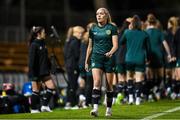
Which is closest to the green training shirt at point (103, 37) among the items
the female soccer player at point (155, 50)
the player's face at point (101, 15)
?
the player's face at point (101, 15)

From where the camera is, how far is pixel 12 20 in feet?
155

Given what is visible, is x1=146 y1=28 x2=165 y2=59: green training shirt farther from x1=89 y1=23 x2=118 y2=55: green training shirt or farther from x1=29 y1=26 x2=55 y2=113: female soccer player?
x1=89 y1=23 x2=118 y2=55: green training shirt

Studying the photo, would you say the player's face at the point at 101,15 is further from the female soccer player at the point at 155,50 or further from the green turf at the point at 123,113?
the female soccer player at the point at 155,50

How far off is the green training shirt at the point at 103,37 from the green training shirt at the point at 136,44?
147 inches

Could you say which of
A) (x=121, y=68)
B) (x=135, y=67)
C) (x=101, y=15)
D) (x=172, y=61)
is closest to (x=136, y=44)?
(x=135, y=67)

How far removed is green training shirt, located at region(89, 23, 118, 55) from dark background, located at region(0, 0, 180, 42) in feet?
85.2

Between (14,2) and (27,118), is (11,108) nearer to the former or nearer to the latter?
(27,118)

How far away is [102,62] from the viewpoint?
19.8 meters

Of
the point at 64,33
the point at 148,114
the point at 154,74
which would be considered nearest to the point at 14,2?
the point at 64,33

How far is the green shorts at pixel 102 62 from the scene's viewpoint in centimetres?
1977

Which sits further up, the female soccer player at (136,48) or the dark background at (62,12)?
the dark background at (62,12)

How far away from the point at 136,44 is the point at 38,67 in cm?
260

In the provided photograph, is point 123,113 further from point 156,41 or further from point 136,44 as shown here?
point 156,41

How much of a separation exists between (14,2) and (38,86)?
29.2 meters
